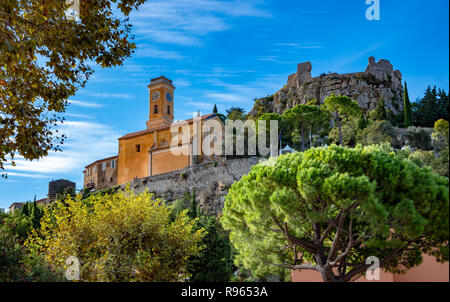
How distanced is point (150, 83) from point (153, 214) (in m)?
35.9

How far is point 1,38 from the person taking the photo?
21.4ft

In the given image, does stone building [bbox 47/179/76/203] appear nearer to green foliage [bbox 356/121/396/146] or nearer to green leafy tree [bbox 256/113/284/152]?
green leafy tree [bbox 256/113/284/152]

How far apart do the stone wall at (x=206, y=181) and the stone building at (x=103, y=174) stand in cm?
900

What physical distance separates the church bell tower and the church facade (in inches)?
5.0

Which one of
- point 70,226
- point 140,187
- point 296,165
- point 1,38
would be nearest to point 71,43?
point 1,38

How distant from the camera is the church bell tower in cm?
4362

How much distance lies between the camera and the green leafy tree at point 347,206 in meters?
6.99

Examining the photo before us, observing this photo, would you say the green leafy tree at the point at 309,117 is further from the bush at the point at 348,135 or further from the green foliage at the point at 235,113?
the green foliage at the point at 235,113

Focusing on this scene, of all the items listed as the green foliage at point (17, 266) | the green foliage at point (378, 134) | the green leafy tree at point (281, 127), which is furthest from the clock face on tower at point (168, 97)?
the green foliage at point (17, 266)

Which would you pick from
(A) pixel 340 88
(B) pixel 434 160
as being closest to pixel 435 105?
(B) pixel 434 160

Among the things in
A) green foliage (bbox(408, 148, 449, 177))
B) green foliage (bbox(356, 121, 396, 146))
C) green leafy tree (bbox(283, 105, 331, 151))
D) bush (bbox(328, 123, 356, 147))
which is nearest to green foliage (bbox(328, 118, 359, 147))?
bush (bbox(328, 123, 356, 147))

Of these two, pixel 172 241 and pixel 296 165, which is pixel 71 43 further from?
pixel 172 241

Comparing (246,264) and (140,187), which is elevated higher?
(140,187)

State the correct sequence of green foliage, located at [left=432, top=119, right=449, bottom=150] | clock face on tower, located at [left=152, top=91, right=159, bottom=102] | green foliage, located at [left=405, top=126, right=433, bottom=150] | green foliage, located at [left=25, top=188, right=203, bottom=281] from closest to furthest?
green foliage, located at [left=432, top=119, right=449, bottom=150], green foliage, located at [left=405, top=126, right=433, bottom=150], green foliage, located at [left=25, top=188, right=203, bottom=281], clock face on tower, located at [left=152, top=91, right=159, bottom=102]
